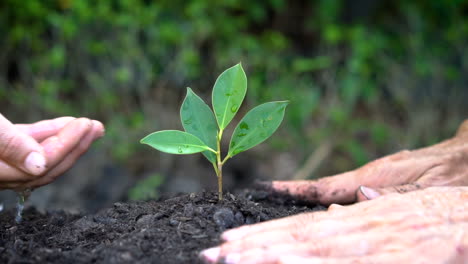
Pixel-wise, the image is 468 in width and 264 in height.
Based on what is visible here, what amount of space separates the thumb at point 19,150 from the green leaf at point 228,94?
0.60 metres

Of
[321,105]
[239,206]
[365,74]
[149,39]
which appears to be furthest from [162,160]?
[239,206]

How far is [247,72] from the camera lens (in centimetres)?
430

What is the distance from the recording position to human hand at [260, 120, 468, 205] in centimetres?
182

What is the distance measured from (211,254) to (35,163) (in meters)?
0.71

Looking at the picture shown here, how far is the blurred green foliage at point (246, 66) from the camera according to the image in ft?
13.3

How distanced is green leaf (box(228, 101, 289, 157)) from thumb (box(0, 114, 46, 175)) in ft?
2.04

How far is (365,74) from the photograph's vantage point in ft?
13.8

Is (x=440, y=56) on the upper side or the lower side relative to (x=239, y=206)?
upper

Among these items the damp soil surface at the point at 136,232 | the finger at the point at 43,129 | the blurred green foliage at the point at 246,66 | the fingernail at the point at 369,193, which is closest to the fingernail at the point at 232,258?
the damp soil surface at the point at 136,232

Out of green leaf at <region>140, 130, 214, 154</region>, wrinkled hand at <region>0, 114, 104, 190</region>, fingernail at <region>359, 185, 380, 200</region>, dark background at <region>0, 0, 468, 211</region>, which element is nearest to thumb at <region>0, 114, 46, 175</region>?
wrinkled hand at <region>0, 114, 104, 190</region>

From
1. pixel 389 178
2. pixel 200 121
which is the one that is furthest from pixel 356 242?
pixel 389 178

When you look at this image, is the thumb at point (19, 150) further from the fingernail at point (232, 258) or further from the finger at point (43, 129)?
the fingernail at point (232, 258)

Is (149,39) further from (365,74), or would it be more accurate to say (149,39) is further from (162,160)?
(365,74)

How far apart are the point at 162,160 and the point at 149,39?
109 centimetres
